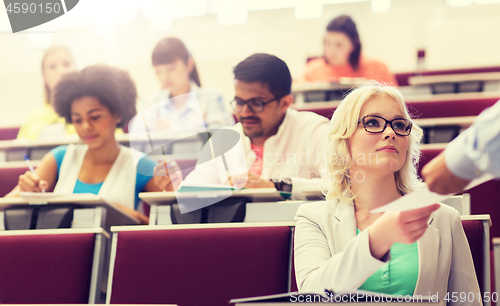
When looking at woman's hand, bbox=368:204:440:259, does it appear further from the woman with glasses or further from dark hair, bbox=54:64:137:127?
dark hair, bbox=54:64:137:127

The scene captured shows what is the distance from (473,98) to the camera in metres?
1.28

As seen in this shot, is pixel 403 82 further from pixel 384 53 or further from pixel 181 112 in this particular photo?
pixel 181 112

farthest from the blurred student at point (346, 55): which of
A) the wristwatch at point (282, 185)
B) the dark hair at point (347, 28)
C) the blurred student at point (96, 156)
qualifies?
the wristwatch at point (282, 185)

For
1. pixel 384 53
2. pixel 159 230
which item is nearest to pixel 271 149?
pixel 159 230

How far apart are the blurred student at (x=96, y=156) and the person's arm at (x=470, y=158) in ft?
2.13

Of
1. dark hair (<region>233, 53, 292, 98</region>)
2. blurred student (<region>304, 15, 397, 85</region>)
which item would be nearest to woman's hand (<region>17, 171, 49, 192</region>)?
dark hair (<region>233, 53, 292, 98</region>)

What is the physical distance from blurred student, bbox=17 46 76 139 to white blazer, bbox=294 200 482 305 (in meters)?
1.00

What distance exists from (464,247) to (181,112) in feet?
2.79

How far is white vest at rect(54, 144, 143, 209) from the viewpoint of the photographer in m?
0.92

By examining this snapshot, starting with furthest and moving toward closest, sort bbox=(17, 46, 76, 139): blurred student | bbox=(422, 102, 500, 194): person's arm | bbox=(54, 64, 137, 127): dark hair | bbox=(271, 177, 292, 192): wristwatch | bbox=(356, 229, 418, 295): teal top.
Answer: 1. bbox=(17, 46, 76, 139): blurred student
2. bbox=(54, 64, 137, 127): dark hair
3. bbox=(271, 177, 292, 192): wristwatch
4. bbox=(356, 229, 418, 295): teal top
5. bbox=(422, 102, 500, 194): person's arm

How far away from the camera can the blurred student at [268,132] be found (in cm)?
87

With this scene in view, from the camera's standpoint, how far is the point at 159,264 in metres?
0.62

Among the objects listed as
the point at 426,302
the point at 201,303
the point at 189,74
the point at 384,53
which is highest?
the point at 384,53

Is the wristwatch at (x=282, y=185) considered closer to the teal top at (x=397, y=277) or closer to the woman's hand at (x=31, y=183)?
the teal top at (x=397, y=277)
